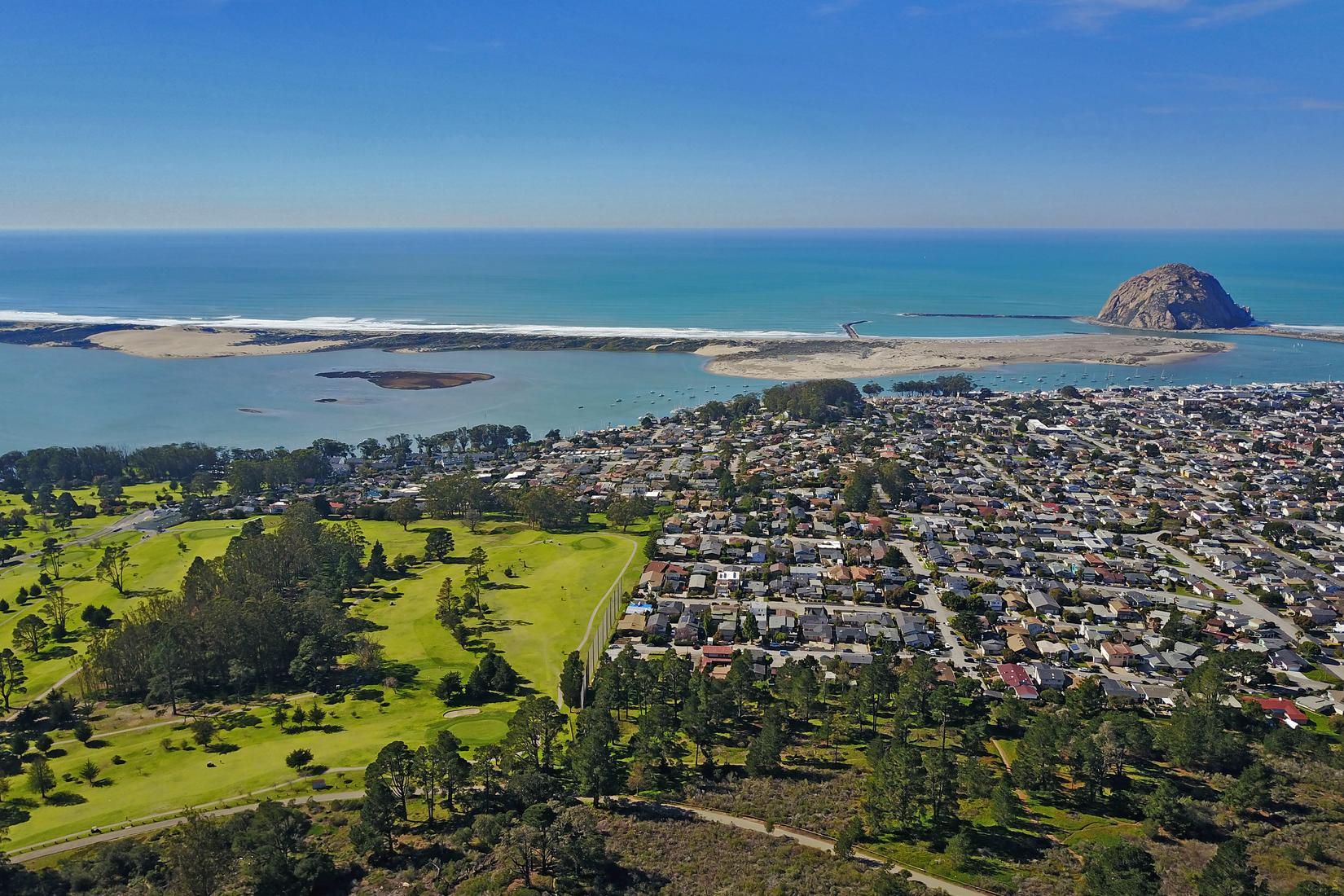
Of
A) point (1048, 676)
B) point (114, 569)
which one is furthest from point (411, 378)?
point (1048, 676)

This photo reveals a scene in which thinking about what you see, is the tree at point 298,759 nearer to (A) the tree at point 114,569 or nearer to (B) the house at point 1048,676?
(A) the tree at point 114,569

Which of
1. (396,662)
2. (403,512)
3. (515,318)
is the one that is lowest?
(396,662)

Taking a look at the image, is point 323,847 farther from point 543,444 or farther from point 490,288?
point 490,288

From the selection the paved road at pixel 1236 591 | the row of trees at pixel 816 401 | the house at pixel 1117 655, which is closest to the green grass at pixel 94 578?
the house at pixel 1117 655

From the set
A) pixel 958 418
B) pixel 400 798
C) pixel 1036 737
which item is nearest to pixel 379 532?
pixel 400 798

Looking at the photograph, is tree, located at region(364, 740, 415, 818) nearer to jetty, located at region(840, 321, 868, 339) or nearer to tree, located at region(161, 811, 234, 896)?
tree, located at region(161, 811, 234, 896)

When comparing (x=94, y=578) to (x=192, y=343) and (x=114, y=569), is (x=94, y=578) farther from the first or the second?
(x=192, y=343)

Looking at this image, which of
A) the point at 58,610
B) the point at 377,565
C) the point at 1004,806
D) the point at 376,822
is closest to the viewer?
the point at 376,822
